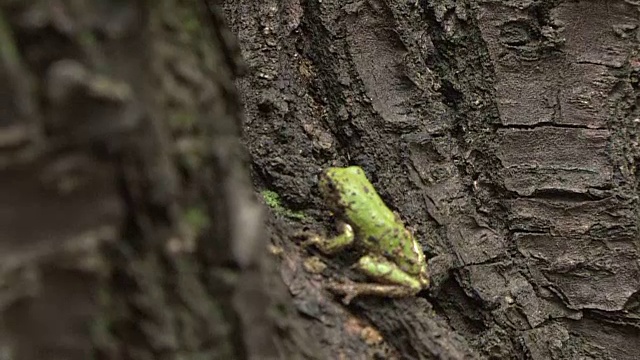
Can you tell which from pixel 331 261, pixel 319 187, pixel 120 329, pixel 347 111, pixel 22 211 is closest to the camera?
pixel 22 211

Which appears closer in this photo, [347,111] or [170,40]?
[170,40]

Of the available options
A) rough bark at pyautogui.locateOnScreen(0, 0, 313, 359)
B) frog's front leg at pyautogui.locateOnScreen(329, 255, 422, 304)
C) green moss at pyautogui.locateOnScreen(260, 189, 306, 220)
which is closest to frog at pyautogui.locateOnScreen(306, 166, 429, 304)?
frog's front leg at pyautogui.locateOnScreen(329, 255, 422, 304)

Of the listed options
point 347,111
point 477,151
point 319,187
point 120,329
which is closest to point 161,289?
point 120,329

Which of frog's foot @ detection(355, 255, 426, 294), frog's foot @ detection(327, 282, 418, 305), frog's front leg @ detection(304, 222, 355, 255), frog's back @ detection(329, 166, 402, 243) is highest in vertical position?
frog's back @ detection(329, 166, 402, 243)

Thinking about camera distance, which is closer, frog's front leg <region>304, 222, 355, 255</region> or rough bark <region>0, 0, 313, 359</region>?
rough bark <region>0, 0, 313, 359</region>

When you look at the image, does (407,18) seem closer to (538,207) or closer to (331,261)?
(538,207)

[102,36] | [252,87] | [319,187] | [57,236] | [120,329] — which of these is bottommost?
[120,329]

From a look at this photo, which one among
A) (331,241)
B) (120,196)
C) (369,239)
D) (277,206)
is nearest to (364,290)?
(331,241)

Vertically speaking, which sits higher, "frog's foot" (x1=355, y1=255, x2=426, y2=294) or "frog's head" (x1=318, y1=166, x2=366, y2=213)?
"frog's head" (x1=318, y1=166, x2=366, y2=213)

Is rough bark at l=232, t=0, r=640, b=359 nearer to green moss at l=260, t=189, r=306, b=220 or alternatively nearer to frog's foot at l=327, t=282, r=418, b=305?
green moss at l=260, t=189, r=306, b=220
